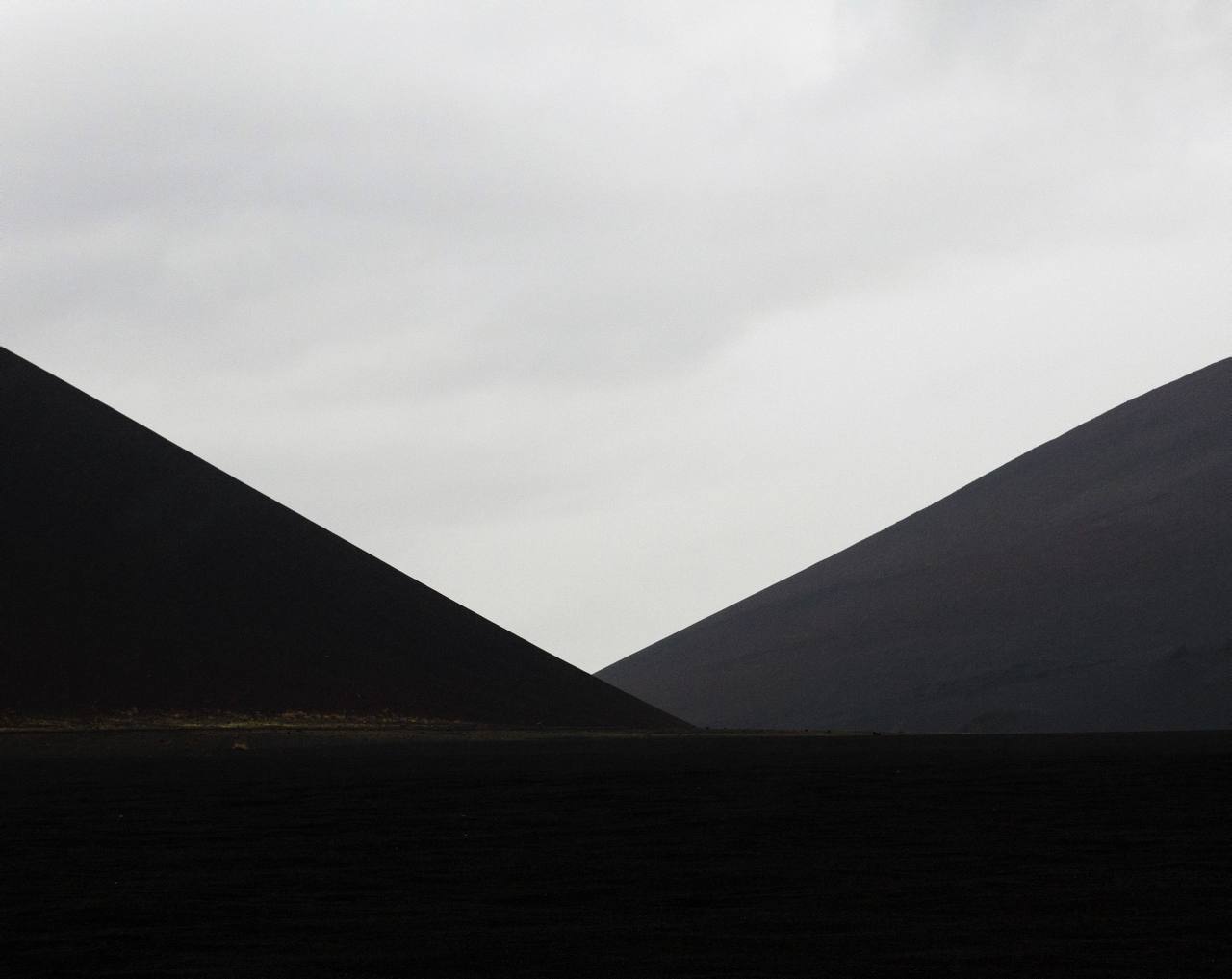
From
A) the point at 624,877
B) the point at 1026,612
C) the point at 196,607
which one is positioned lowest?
the point at 624,877

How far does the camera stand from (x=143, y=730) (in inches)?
2457

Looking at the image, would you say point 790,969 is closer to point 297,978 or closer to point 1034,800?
point 297,978

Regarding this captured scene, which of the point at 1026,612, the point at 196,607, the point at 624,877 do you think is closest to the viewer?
the point at 624,877

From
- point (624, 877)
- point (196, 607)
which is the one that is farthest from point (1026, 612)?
point (624, 877)

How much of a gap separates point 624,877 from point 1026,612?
12929 cm

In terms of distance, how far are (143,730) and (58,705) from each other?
5.05 meters

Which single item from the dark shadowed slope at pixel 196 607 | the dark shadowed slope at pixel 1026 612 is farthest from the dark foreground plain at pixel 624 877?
the dark shadowed slope at pixel 1026 612

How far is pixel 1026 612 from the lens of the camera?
13988 centimetres

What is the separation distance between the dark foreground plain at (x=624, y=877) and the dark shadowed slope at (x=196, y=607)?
40.2 meters

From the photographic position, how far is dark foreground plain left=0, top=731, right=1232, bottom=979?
1077 cm

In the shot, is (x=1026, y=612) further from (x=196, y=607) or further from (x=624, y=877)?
(x=624, y=877)

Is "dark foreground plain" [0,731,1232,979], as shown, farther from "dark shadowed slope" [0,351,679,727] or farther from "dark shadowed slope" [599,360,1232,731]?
"dark shadowed slope" [599,360,1232,731]

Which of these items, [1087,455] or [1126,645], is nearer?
[1126,645]

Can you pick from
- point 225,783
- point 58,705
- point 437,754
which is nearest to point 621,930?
point 225,783
